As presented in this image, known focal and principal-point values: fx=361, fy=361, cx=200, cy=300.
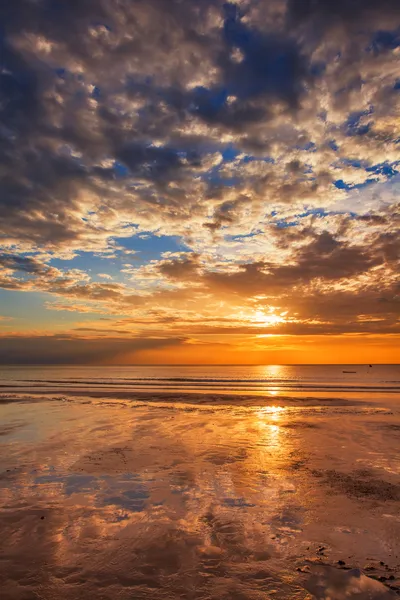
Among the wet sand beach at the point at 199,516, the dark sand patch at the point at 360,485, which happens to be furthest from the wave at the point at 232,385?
the dark sand patch at the point at 360,485

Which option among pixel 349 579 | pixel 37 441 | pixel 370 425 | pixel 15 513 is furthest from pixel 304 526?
pixel 370 425

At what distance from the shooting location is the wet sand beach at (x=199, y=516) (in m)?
5.53

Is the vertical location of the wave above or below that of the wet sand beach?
below

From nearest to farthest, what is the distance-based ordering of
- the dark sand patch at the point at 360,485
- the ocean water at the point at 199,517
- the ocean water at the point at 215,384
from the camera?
the ocean water at the point at 199,517
the dark sand patch at the point at 360,485
the ocean water at the point at 215,384

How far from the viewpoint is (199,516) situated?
7945mm

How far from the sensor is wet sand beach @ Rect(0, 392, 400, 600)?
5.53 meters

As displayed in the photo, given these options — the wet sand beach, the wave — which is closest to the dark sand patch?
the wet sand beach

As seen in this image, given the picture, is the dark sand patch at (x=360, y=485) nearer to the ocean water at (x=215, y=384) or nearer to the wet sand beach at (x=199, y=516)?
the wet sand beach at (x=199, y=516)

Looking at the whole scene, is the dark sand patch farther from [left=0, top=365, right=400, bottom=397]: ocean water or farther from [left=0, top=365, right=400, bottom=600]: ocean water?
[left=0, top=365, right=400, bottom=397]: ocean water

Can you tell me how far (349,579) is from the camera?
5.59 m

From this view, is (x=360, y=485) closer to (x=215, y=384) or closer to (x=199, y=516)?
(x=199, y=516)

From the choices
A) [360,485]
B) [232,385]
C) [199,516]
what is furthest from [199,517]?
[232,385]

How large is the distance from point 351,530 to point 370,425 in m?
14.5

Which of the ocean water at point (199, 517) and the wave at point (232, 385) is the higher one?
the ocean water at point (199, 517)
